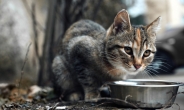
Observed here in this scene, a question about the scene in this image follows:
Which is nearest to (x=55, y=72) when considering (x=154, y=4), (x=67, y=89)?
(x=67, y=89)

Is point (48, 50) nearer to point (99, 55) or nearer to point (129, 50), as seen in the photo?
point (99, 55)

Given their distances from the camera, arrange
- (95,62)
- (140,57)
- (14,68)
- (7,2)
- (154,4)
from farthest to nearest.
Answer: (154,4) → (14,68) → (7,2) → (95,62) → (140,57)

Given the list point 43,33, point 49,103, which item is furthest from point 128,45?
point 43,33

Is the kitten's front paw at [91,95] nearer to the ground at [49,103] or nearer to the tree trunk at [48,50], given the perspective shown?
the ground at [49,103]

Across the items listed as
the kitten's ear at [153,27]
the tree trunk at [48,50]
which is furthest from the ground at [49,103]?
the tree trunk at [48,50]

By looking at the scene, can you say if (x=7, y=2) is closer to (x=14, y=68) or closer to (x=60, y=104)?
(x=14, y=68)

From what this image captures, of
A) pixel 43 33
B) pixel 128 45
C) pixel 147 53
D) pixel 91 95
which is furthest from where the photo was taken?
pixel 43 33

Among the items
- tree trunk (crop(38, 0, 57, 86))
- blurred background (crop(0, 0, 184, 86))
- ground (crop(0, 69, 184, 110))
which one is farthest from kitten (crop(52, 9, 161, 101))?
tree trunk (crop(38, 0, 57, 86))

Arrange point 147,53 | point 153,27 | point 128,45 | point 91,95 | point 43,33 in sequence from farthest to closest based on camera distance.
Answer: point 43,33, point 91,95, point 153,27, point 147,53, point 128,45
